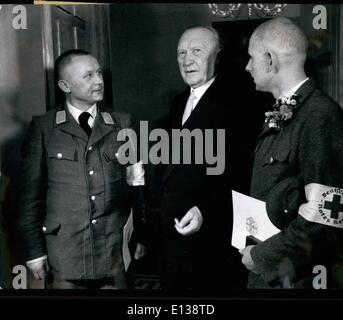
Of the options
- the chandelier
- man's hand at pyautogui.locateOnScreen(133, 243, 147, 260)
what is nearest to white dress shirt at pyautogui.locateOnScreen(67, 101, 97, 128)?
man's hand at pyautogui.locateOnScreen(133, 243, 147, 260)

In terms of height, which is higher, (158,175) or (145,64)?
(145,64)

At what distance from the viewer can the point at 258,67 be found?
3336 mm

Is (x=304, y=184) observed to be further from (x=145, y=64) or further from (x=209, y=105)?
(x=145, y=64)

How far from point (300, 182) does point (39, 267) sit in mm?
1685

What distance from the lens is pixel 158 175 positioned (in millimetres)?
3439

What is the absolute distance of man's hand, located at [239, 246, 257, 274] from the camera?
3393 mm

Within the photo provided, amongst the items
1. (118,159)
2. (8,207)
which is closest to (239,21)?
(118,159)

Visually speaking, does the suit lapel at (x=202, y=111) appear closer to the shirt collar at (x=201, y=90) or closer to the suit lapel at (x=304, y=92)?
the shirt collar at (x=201, y=90)

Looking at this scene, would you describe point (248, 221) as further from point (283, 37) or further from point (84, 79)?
point (84, 79)

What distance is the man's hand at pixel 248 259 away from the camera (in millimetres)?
3393

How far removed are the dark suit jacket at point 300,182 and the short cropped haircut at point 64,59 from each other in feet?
3.93

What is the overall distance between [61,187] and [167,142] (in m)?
0.71

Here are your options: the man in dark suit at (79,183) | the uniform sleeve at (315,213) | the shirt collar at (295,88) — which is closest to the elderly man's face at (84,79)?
the man in dark suit at (79,183)
